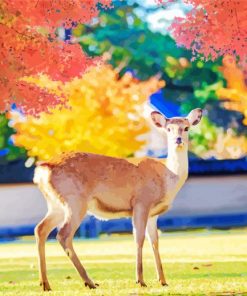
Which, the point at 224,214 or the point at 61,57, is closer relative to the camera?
the point at 61,57

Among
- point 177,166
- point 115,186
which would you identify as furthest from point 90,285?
point 177,166

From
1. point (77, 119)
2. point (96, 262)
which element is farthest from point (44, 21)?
point (77, 119)

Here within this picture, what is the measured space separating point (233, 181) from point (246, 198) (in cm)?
71

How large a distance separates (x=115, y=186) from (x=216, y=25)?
14.1 feet

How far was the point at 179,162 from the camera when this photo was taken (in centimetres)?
1325

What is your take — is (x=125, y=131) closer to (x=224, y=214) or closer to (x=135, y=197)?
(x=224, y=214)

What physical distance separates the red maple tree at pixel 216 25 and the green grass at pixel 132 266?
3.74 m

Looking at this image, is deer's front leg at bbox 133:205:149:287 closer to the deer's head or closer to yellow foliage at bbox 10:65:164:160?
the deer's head

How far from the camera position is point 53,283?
46.8 feet

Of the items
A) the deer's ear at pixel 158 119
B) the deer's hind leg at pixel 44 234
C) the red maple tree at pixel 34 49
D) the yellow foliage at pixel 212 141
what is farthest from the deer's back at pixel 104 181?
the yellow foliage at pixel 212 141

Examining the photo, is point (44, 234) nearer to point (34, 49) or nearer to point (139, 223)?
point (139, 223)

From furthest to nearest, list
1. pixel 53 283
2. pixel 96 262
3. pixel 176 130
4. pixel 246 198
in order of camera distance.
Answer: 1. pixel 246 198
2. pixel 96 262
3. pixel 53 283
4. pixel 176 130

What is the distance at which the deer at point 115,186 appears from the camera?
42.1ft

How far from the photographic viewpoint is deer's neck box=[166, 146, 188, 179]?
13227 mm
